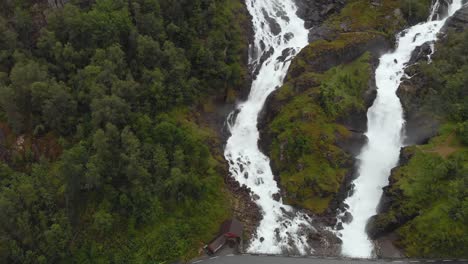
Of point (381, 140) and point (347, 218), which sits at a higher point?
point (381, 140)

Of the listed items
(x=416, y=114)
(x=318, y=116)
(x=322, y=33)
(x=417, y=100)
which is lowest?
(x=318, y=116)

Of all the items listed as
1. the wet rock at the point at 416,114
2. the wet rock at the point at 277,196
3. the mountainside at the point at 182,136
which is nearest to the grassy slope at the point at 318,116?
the mountainside at the point at 182,136

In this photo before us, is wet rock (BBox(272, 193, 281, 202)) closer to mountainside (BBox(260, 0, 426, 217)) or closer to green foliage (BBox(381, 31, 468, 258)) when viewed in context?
mountainside (BBox(260, 0, 426, 217))

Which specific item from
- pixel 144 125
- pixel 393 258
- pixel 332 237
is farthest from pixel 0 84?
pixel 393 258

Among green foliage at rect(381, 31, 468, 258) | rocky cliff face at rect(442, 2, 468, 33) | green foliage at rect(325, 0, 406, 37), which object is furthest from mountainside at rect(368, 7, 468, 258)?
green foliage at rect(325, 0, 406, 37)

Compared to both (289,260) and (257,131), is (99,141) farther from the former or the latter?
(289,260)

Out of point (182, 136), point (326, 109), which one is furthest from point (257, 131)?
point (182, 136)
